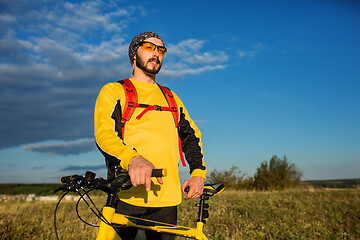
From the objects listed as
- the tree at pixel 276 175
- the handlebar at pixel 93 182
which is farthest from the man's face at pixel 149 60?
the tree at pixel 276 175

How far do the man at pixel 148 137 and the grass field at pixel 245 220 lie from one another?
4758 mm

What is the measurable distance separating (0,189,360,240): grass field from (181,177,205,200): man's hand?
4.66m

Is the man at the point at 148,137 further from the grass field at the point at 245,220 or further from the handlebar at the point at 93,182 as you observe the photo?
the grass field at the point at 245,220

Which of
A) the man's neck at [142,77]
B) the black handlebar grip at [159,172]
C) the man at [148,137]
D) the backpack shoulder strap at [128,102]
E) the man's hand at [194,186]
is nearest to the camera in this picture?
the black handlebar grip at [159,172]

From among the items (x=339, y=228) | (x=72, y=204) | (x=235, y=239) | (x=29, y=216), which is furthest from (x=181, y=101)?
(x=72, y=204)

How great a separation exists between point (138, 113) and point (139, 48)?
800 mm

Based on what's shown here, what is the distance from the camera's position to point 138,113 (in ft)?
10.1

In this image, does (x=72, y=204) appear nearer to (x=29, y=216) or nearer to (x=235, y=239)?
(x=29, y=216)

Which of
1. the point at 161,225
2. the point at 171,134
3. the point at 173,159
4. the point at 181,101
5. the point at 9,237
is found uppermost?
the point at 181,101

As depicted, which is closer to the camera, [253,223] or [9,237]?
[9,237]

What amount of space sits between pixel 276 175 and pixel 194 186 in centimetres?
2815

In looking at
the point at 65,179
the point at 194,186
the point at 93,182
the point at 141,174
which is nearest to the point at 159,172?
the point at 141,174

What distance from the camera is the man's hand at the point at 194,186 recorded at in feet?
10.9

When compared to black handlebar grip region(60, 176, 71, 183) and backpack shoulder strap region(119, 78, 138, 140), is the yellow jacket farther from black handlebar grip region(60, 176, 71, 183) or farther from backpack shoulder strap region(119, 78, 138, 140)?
black handlebar grip region(60, 176, 71, 183)
